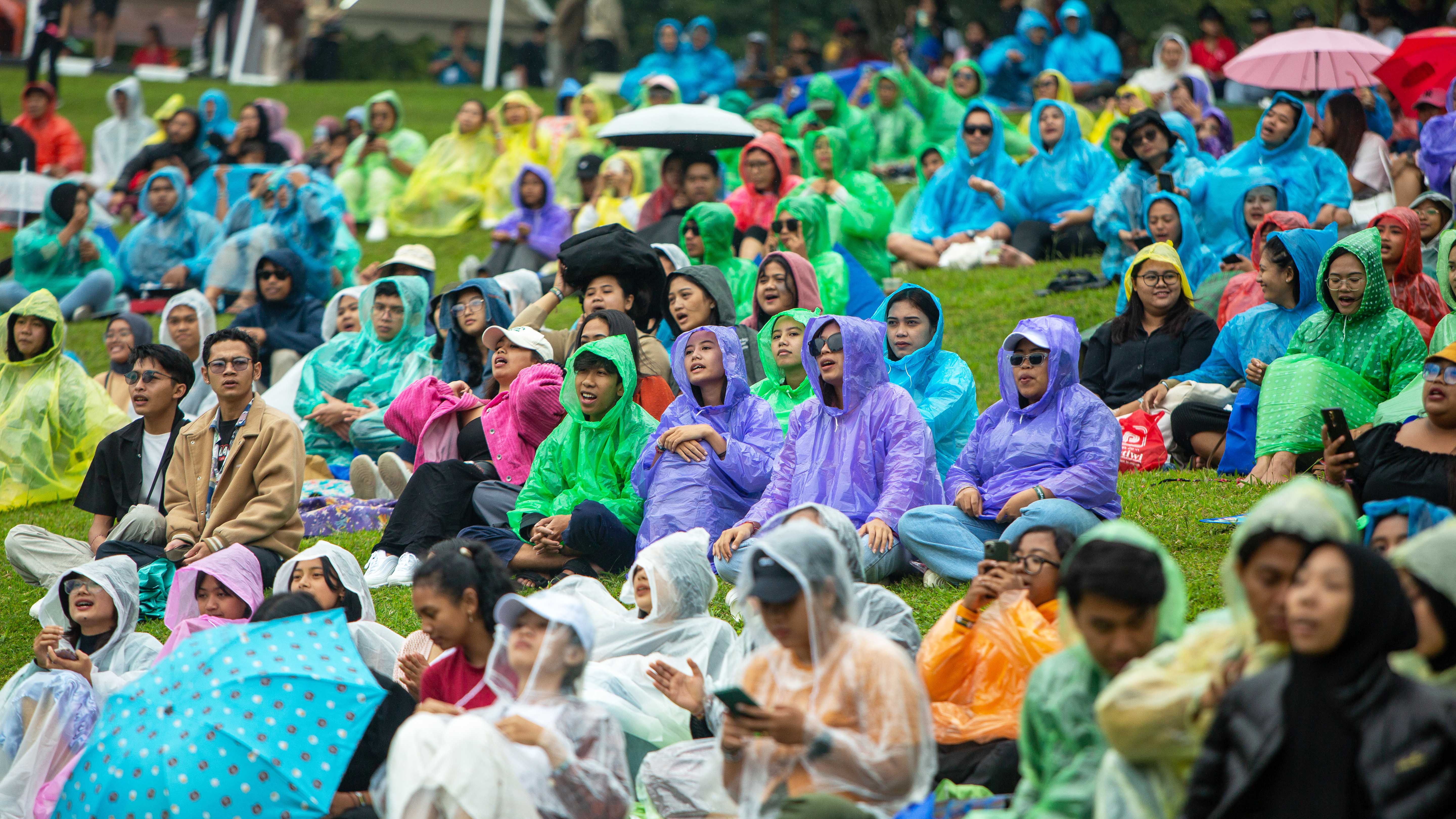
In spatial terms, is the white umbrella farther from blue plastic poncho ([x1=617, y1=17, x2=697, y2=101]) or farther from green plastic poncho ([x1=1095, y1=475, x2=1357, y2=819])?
green plastic poncho ([x1=1095, y1=475, x2=1357, y2=819])

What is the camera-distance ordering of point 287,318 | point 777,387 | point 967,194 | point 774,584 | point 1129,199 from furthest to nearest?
point 967,194, point 287,318, point 1129,199, point 777,387, point 774,584

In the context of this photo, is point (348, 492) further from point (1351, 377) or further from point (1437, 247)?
point (1437, 247)

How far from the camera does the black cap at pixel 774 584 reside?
→ 359 cm

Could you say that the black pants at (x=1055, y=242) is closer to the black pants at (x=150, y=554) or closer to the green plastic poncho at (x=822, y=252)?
the green plastic poncho at (x=822, y=252)

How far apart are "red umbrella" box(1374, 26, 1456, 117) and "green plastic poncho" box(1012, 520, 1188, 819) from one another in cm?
873

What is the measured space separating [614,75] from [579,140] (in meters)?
10.8

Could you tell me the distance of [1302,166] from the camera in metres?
9.75

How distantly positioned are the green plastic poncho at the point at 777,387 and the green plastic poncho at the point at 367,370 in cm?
247

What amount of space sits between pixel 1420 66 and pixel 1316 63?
2.57ft

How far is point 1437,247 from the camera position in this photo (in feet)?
25.6

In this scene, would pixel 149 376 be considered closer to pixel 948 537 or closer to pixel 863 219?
pixel 948 537

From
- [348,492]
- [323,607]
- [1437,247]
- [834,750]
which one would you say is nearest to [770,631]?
[834,750]

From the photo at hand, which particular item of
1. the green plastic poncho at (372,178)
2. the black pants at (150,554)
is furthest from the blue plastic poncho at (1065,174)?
the green plastic poncho at (372,178)

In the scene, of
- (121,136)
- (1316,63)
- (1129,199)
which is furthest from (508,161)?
(1316,63)
